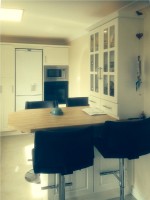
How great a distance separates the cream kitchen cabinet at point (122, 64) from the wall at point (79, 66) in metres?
2.31

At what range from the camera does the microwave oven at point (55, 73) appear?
5621mm

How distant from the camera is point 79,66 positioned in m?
5.38

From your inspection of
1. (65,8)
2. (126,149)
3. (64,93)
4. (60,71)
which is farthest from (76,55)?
(126,149)

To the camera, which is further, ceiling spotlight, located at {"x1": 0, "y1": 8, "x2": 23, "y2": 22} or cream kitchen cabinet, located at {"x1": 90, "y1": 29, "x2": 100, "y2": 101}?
cream kitchen cabinet, located at {"x1": 90, "y1": 29, "x2": 100, "y2": 101}

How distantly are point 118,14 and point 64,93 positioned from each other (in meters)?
3.52

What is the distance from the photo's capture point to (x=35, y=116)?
8.71 feet

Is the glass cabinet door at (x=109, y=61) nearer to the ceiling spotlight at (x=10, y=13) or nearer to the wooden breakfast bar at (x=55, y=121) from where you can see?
the wooden breakfast bar at (x=55, y=121)

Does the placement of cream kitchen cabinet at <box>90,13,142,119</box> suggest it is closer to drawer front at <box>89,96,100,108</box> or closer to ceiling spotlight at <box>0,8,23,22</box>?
drawer front at <box>89,96,100,108</box>

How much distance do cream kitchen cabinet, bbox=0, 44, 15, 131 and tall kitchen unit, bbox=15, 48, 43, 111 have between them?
0.11 m

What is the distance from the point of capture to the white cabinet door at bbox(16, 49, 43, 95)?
17.6 feet

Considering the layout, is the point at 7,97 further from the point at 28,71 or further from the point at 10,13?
the point at 10,13

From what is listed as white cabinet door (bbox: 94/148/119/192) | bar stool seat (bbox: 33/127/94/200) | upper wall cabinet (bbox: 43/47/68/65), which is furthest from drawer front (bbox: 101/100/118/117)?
upper wall cabinet (bbox: 43/47/68/65)

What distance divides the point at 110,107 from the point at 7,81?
3203 mm

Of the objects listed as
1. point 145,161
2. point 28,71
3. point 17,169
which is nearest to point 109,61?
point 145,161
